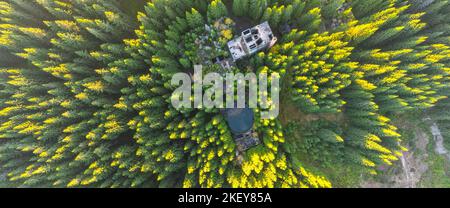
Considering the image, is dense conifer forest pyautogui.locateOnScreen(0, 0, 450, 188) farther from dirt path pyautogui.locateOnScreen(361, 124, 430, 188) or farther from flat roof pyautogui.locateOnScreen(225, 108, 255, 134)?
dirt path pyautogui.locateOnScreen(361, 124, 430, 188)

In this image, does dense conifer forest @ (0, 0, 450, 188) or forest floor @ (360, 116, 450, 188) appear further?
forest floor @ (360, 116, 450, 188)

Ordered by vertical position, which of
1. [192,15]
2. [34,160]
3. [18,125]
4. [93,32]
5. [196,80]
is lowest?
[34,160]

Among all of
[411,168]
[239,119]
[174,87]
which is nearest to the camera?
[174,87]

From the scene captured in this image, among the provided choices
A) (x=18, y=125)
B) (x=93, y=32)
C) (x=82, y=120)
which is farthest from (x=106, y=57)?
(x=18, y=125)

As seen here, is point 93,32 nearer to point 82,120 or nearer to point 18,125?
point 82,120

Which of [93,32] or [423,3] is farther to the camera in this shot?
[423,3]

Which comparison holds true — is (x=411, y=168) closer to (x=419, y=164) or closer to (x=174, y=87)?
(x=419, y=164)

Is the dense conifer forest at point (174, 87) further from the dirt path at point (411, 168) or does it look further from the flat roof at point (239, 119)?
the dirt path at point (411, 168)

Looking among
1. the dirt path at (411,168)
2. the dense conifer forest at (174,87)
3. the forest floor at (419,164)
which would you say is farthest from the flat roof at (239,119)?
the dirt path at (411,168)

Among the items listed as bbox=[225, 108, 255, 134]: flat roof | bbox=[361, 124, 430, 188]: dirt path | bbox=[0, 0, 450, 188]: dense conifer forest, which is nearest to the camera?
bbox=[0, 0, 450, 188]: dense conifer forest

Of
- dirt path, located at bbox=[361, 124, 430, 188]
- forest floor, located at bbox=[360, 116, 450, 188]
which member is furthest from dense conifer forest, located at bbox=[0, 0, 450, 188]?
dirt path, located at bbox=[361, 124, 430, 188]

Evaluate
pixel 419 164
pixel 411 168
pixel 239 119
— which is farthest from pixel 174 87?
pixel 419 164
